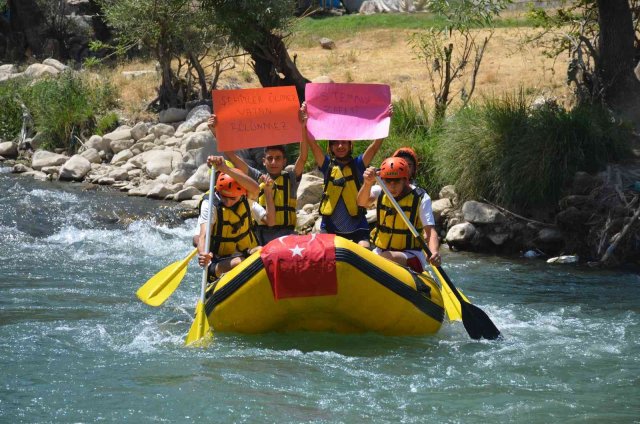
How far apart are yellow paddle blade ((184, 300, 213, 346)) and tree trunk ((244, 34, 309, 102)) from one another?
7972 millimetres

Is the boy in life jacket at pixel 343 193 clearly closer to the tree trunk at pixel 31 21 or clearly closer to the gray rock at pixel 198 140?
the gray rock at pixel 198 140

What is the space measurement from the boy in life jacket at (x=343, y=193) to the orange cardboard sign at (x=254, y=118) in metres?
0.29

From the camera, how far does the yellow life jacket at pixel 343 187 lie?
7000mm

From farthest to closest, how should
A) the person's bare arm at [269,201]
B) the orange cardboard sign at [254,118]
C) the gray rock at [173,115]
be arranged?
1. the gray rock at [173,115]
2. the orange cardboard sign at [254,118]
3. the person's bare arm at [269,201]

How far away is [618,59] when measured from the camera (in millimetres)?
11812

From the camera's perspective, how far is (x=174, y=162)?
14250 millimetres

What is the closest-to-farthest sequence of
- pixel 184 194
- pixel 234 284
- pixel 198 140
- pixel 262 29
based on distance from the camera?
pixel 234 284, pixel 184 194, pixel 262 29, pixel 198 140

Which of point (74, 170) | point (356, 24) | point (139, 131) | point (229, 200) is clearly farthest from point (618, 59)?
point (356, 24)

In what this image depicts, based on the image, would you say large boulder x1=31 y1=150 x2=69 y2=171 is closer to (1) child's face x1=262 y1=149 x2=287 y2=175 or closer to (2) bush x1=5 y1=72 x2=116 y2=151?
(2) bush x1=5 y1=72 x2=116 y2=151

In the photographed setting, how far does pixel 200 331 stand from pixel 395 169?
5.62 feet

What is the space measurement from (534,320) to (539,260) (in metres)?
2.39

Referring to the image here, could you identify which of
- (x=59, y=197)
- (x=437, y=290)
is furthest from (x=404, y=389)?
(x=59, y=197)

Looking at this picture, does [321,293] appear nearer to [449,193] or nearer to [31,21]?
[449,193]

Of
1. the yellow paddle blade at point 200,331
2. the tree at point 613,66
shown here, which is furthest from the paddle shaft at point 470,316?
the tree at point 613,66
